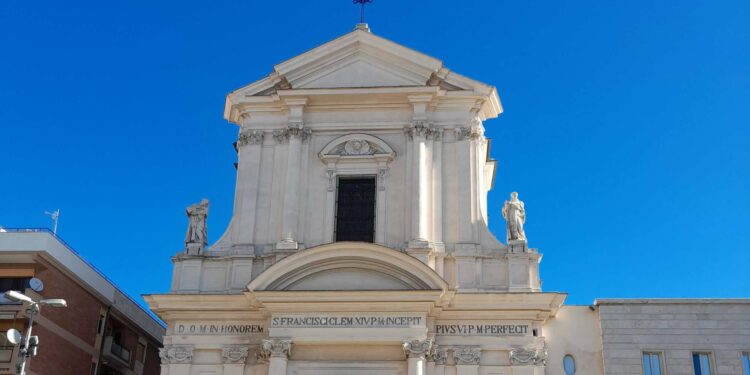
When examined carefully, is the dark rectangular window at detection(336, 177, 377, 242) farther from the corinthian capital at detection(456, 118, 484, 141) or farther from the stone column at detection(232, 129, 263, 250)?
the corinthian capital at detection(456, 118, 484, 141)

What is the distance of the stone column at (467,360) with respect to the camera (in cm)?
2533

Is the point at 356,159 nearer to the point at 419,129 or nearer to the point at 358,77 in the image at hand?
the point at 419,129

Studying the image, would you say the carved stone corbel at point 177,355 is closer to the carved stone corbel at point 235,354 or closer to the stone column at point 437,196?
the carved stone corbel at point 235,354

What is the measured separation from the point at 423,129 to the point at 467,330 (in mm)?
6608

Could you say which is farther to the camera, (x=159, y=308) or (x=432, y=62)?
A: (x=432, y=62)

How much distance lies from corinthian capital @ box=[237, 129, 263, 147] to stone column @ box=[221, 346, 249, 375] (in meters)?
6.93

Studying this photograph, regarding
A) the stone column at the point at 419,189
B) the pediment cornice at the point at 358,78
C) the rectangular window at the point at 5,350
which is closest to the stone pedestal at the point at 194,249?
the pediment cornice at the point at 358,78

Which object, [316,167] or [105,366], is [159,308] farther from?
[105,366]

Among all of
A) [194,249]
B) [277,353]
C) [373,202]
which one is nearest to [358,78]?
[373,202]

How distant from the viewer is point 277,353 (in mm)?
25141

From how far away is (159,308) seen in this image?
26.8 meters

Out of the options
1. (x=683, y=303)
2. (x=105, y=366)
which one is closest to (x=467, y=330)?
(x=683, y=303)

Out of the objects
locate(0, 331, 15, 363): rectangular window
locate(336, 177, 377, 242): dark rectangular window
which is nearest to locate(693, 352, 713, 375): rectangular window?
locate(336, 177, 377, 242): dark rectangular window

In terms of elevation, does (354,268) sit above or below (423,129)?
below
